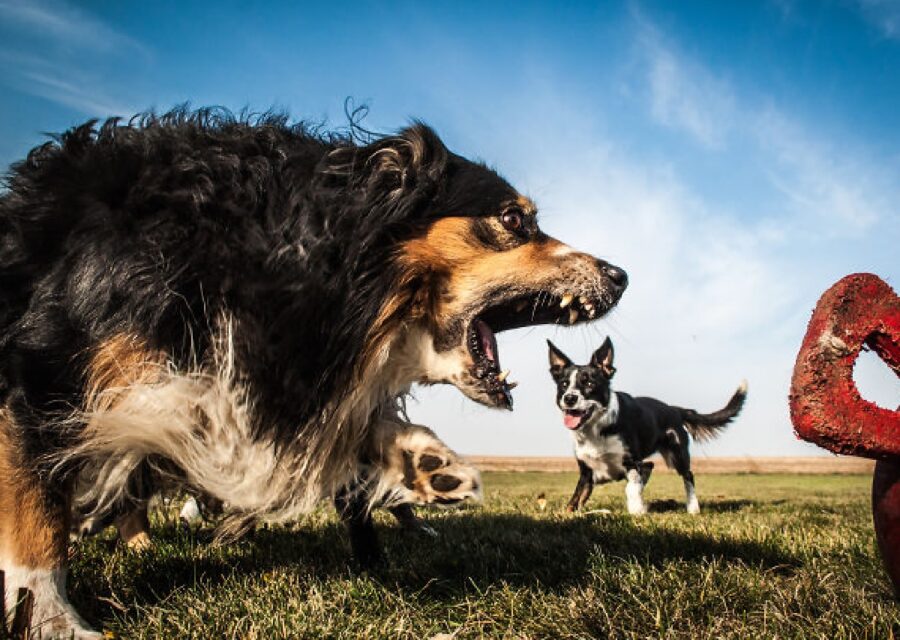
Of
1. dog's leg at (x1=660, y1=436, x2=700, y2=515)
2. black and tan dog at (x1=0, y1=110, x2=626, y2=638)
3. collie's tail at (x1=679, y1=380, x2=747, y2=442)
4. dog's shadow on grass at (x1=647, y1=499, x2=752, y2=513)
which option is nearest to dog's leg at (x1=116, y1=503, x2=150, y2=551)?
black and tan dog at (x1=0, y1=110, x2=626, y2=638)

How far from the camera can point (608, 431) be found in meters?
10.2

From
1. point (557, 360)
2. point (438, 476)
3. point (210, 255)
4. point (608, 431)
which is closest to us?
point (210, 255)

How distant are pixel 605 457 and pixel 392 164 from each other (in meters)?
7.78

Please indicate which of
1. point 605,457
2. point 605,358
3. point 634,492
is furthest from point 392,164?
point 605,358

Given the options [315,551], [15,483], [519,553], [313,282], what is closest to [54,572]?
[15,483]

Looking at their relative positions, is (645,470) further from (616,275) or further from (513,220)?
(513,220)

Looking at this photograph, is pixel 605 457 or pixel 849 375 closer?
pixel 849 375

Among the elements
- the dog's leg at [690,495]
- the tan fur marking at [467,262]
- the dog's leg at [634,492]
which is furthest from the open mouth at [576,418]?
the tan fur marking at [467,262]

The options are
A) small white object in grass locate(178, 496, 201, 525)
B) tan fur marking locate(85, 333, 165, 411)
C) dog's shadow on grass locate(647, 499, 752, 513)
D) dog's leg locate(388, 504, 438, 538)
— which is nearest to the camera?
tan fur marking locate(85, 333, 165, 411)

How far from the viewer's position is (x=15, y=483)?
274cm

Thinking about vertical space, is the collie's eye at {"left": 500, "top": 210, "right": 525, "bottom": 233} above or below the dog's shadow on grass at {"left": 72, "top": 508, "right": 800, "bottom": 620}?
above

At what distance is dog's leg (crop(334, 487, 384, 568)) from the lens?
3.61 meters

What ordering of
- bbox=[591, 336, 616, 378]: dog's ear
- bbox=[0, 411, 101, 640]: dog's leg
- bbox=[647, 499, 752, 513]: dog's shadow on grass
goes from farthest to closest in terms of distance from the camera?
bbox=[591, 336, 616, 378]: dog's ear, bbox=[647, 499, 752, 513]: dog's shadow on grass, bbox=[0, 411, 101, 640]: dog's leg

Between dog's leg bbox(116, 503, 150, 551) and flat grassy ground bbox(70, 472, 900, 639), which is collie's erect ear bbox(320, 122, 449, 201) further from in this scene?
dog's leg bbox(116, 503, 150, 551)
